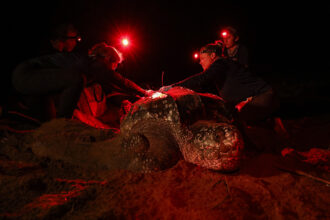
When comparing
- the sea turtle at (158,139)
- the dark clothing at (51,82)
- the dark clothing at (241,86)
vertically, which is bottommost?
the sea turtle at (158,139)

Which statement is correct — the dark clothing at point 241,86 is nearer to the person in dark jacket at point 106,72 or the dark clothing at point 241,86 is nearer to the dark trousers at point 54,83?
the person in dark jacket at point 106,72

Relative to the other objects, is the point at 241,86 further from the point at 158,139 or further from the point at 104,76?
the point at 104,76

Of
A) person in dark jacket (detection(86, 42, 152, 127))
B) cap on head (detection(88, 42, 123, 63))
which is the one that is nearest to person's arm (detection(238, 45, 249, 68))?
person in dark jacket (detection(86, 42, 152, 127))

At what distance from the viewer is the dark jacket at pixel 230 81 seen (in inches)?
89.5

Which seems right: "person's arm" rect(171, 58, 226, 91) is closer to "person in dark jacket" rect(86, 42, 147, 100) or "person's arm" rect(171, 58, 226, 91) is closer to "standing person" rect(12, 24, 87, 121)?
"person in dark jacket" rect(86, 42, 147, 100)

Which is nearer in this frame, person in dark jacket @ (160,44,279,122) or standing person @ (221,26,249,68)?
person in dark jacket @ (160,44,279,122)

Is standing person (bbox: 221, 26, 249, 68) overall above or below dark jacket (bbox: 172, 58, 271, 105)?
above

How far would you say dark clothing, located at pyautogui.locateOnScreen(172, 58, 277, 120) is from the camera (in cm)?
233

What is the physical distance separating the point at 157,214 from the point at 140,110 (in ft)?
3.14

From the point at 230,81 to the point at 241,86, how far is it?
0.17 m

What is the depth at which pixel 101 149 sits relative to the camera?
1597 millimetres

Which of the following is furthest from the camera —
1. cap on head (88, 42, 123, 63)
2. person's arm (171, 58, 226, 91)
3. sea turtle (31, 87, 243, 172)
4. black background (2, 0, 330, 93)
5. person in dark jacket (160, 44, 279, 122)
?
black background (2, 0, 330, 93)

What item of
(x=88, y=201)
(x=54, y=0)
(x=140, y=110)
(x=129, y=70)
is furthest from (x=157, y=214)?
(x=129, y=70)

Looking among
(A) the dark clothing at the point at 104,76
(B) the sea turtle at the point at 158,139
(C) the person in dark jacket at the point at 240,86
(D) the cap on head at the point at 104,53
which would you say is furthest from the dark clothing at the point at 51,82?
(C) the person in dark jacket at the point at 240,86
